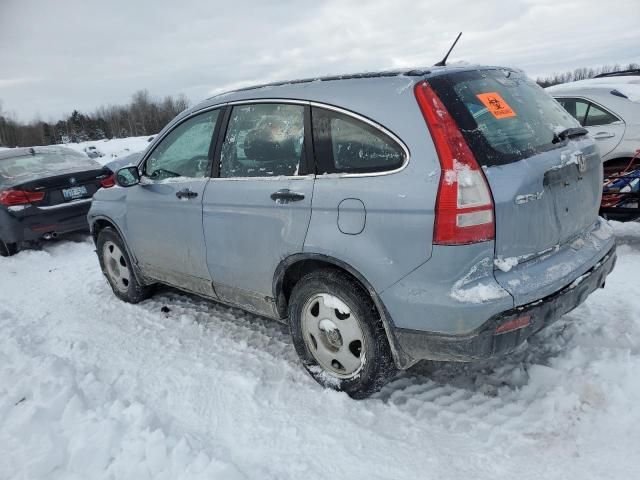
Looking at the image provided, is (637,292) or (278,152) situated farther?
(637,292)

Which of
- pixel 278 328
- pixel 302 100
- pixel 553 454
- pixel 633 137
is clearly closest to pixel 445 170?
pixel 302 100

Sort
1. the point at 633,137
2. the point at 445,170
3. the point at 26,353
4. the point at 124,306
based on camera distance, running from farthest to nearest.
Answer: the point at 633,137
the point at 124,306
the point at 26,353
the point at 445,170

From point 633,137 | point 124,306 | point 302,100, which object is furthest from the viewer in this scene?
point 633,137

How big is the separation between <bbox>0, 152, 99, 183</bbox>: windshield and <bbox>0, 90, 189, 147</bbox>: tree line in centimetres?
7223

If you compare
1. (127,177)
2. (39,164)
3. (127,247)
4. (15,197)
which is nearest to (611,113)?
(127,177)

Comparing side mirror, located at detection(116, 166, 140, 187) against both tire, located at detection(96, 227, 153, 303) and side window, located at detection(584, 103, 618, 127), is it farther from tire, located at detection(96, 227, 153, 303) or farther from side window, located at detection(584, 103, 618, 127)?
side window, located at detection(584, 103, 618, 127)

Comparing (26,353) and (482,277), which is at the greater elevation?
(482,277)

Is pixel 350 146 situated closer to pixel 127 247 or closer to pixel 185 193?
pixel 185 193

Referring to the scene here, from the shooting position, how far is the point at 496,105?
8.60 feet

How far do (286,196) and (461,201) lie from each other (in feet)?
3.57

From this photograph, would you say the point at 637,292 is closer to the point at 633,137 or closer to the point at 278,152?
the point at 633,137

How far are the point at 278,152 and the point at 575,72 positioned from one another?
263 feet

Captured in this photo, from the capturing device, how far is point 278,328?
3943 mm

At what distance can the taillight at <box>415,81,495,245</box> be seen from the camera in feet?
7.36
